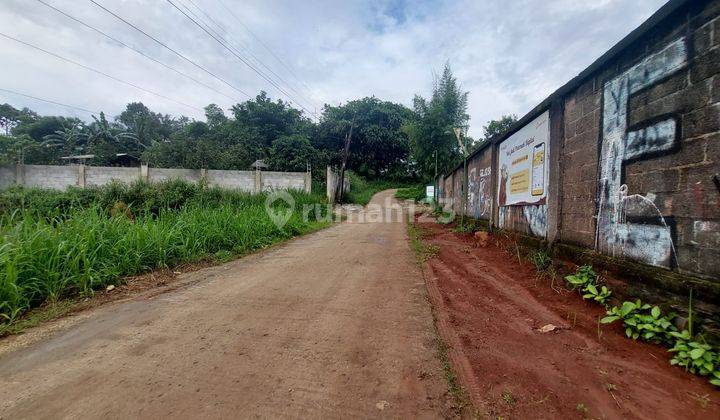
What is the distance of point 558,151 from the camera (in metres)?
3.97

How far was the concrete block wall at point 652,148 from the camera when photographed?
2.03 metres

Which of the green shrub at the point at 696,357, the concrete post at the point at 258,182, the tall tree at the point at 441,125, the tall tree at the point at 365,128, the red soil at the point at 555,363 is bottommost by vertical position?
the red soil at the point at 555,363

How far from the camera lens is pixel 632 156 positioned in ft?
8.73

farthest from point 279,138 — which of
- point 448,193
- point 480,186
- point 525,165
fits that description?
point 525,165

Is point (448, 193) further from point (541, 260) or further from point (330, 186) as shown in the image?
point (541, 260)

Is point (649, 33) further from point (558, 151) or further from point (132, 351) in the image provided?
point (132, 351)

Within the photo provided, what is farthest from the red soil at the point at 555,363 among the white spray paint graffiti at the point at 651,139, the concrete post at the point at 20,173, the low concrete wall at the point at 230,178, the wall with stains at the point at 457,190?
the concrete post at the point at 20,173

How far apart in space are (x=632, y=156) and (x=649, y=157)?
183 millimetres

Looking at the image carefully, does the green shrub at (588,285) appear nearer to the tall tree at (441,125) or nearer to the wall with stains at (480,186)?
the wall with stains at (480,186)

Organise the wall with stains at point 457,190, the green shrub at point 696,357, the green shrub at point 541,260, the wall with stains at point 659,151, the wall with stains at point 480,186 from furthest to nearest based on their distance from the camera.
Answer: the wall with stains at point 457,190
the wall with stains at point 480,186
the green shrub at point 541,260
the wall with stains at point 659,151
the green shrub at point 696,357

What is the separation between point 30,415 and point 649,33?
506 centimetres

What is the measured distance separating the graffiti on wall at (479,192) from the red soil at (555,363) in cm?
407

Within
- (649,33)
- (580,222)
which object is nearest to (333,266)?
(580,222)

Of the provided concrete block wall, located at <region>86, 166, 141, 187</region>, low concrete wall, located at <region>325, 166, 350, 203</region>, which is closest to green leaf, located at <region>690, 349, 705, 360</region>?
low concrete wall, located at <region>325, 166, 350, 203</region>
